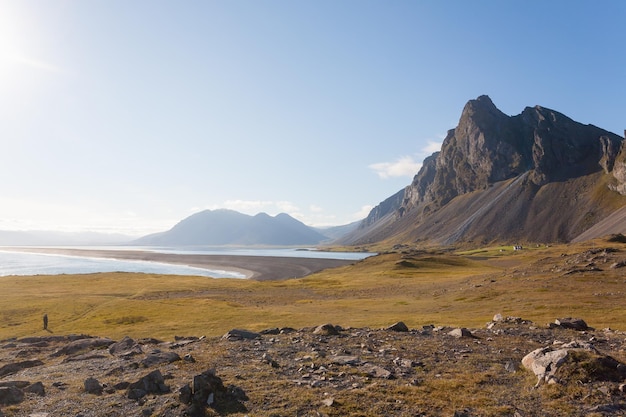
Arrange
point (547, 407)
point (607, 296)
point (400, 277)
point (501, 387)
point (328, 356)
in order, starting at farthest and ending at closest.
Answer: point (400, 277)
point (607, 296)
point (328, 356)
point (501, 387)
point (547, 407)

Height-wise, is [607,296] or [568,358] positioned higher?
[568,358]

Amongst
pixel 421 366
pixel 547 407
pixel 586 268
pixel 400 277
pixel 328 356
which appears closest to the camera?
pixel 547 407

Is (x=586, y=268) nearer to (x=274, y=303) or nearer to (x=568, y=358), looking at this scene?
(x=274, y=303)

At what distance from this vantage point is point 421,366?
20.7 meters

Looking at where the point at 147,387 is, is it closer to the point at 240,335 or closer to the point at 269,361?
the point at 269,361

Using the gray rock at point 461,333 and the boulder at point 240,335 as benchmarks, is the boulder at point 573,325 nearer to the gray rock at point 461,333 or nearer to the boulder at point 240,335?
the gray rock at point 461,333

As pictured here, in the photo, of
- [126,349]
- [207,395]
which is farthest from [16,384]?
[207,395]

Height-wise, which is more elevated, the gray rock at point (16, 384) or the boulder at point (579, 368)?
the boulder at point (579, 368)

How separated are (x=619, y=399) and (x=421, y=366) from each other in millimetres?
8161

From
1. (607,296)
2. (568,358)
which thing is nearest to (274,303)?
(607,296)

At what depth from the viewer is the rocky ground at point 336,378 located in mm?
15297

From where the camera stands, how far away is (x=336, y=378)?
18.7m

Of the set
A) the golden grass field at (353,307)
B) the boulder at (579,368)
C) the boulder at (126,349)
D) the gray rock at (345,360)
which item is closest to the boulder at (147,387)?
the gray rock at (345,360)

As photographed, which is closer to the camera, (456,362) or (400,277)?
(456,362)
